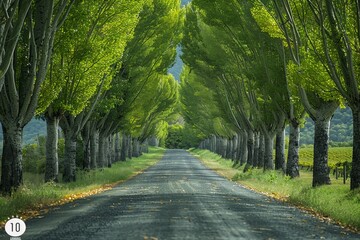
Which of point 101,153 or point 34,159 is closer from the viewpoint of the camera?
point 34,159

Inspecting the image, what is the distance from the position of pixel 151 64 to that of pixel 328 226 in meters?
29.3

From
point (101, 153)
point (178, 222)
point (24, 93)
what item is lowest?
point (178, 222)

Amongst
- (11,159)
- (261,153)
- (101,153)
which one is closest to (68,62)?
(11,159)

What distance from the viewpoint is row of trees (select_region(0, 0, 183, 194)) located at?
727 inches

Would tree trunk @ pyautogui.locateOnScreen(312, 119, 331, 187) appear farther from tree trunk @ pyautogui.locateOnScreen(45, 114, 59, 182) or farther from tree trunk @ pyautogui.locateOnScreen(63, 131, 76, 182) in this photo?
tree trunk @ pyautogui.locateOnScreen(63, 131, 76, 182)

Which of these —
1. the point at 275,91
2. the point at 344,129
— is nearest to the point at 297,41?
the point at 275,91

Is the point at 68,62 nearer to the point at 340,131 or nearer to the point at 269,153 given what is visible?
the point at 269,153

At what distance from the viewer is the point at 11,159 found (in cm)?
1867

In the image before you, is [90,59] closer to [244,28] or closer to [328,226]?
[244,28]

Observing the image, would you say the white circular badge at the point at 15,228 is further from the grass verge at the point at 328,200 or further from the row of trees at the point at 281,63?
the row of trees at the point at 281,63

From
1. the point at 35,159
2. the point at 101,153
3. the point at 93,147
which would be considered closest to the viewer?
the point at 35,159

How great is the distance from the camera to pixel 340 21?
57.0 feet

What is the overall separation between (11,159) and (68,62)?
5599 millimetres

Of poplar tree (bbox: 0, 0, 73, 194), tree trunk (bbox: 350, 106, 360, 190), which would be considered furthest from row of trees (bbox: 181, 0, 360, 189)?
poplar tree (bbox: 0, 0, 73, 194)
